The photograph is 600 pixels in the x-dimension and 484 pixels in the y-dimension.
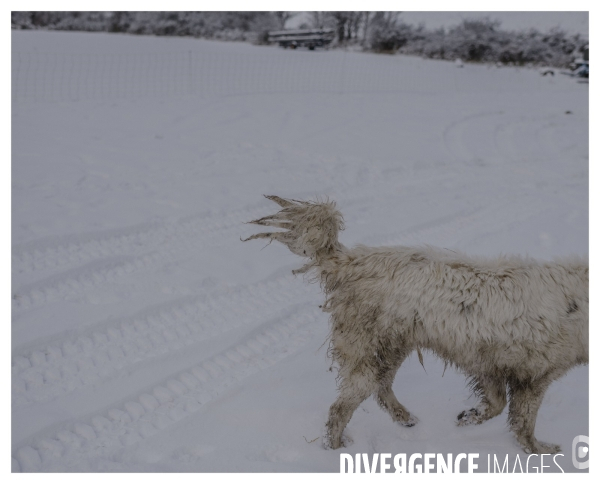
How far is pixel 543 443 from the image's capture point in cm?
369

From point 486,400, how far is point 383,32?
71.6ft

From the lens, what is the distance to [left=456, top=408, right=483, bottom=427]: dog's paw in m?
3.87

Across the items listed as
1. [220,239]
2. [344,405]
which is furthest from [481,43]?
[344,405]

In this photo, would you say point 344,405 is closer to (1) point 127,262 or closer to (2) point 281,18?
(1) point 127,262

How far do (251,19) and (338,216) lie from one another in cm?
2362

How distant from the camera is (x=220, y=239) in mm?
6141

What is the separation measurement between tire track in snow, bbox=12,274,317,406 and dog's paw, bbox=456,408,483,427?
1.93 meters

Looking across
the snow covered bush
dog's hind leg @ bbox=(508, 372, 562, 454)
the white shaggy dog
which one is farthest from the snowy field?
the snow covered bush

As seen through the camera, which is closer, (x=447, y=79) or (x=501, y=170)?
(x=501, y=170)

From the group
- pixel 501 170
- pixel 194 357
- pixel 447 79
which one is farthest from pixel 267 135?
pixel 447 79

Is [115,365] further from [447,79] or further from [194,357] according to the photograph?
[447,79]

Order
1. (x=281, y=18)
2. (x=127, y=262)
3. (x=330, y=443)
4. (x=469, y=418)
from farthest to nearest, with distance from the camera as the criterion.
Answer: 1. (x=281, y=18)
2. (x=127, y=262)
3. (x=469, y=418)
4. (x=330, y=443)

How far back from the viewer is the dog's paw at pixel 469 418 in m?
3.87


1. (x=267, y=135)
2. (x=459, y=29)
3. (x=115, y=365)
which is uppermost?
(x=459, y=29)
